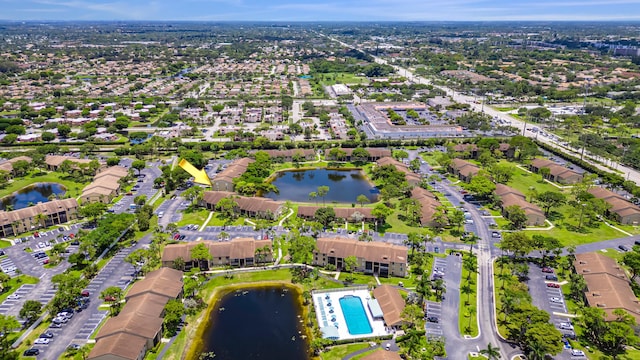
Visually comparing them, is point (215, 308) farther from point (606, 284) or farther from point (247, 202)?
point (606, 284)

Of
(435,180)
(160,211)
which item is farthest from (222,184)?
(435,180)

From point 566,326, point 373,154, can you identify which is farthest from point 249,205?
point 566,326

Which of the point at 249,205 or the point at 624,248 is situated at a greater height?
the point at 249,205

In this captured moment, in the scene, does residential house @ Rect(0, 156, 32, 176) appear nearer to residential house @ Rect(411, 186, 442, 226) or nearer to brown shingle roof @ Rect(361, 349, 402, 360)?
residential house @ Rect(411, 186, 442, 226)

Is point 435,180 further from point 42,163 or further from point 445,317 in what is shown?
point 42,163

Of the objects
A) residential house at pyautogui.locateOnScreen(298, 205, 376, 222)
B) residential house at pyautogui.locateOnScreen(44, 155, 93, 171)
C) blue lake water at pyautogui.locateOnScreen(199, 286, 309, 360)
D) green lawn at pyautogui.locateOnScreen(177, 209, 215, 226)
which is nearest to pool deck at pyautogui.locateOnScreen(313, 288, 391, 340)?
blue lake water at pyautogui.locateOnScreen(199, 286, 309, 360)

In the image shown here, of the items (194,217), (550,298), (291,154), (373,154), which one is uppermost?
(373,154)
